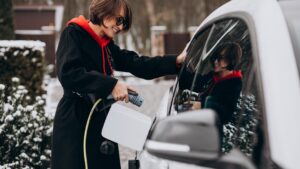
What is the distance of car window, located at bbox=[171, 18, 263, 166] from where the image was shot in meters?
2.51

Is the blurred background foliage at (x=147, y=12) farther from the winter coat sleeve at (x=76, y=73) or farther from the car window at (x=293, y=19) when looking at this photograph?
the car window at (x=293, y=19)

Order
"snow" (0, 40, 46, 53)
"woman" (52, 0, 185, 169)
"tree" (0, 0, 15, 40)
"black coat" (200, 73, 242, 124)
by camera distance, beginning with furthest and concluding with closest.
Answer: "tree" (0, 0, 15, 40) < "snow" (0, 40, 46, 53) < "woman" (52, 0, 185, 169) < "black coat" (200, 73, 242, 124)

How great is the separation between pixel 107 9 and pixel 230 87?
4.29 feet

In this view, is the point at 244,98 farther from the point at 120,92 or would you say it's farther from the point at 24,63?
the point at 24,63

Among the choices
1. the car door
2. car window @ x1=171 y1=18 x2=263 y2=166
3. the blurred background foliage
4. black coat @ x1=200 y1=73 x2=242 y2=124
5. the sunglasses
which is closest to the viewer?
the car door

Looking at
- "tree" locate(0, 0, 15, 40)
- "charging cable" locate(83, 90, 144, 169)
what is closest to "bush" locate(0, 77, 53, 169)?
"charging cable" locate(83, 90, 144, 169)

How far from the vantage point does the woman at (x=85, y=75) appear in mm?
3902

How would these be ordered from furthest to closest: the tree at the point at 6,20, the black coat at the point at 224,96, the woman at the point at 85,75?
the tree at the point at 6,20 → the woman at the point at 85,75 → the black coat at the point at 224,96

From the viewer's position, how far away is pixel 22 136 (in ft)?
22.2

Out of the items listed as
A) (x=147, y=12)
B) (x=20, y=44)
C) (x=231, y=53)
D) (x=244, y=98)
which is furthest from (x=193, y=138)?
(x=147, y=12)

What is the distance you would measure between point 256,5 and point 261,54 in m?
0.35

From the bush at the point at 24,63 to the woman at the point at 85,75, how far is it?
205 inches

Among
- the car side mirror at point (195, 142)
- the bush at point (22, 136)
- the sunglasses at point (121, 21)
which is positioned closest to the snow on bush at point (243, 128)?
the car side mirror at point (195, 142)

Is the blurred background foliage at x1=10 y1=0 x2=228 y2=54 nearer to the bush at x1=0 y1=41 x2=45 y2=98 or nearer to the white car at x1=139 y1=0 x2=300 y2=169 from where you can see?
the bush at x1=0 y1=41 x2=45 y2=98
